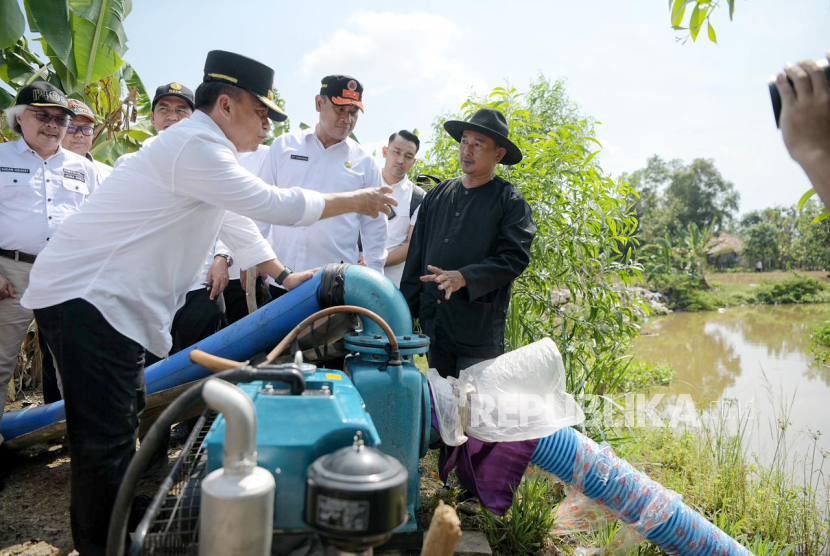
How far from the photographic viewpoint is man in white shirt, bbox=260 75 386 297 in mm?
3369

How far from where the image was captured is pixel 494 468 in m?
2.50

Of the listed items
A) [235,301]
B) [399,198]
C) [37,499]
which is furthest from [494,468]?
[399,198]

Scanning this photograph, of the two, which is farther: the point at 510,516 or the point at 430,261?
the point at 430,261

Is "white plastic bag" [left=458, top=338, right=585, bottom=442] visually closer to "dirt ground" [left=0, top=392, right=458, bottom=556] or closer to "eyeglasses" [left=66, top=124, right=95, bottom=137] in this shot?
"dirt ground" [left=0, top=392, right=458, bottom=556]

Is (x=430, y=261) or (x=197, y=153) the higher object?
(x=197, y=153)

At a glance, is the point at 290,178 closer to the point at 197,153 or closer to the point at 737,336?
the point at 197,153

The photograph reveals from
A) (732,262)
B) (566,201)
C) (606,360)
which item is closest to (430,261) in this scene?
(566,201)

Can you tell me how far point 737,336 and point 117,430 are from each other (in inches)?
657

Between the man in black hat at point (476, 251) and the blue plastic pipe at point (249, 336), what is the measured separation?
2.55 feet

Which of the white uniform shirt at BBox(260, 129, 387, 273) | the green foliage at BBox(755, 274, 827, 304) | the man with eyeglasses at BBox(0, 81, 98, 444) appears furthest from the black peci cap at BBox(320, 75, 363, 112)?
the green foliage at BBox(755, 274, 827, 304)

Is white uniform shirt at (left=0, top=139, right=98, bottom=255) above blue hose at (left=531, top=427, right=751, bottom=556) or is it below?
above

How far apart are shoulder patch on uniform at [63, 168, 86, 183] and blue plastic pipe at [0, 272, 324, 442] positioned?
1710 millimetres

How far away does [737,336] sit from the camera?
15.6 metres

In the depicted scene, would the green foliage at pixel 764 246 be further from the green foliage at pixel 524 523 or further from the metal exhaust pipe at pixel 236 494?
the metal exhaust pipe at pixel 236 494
